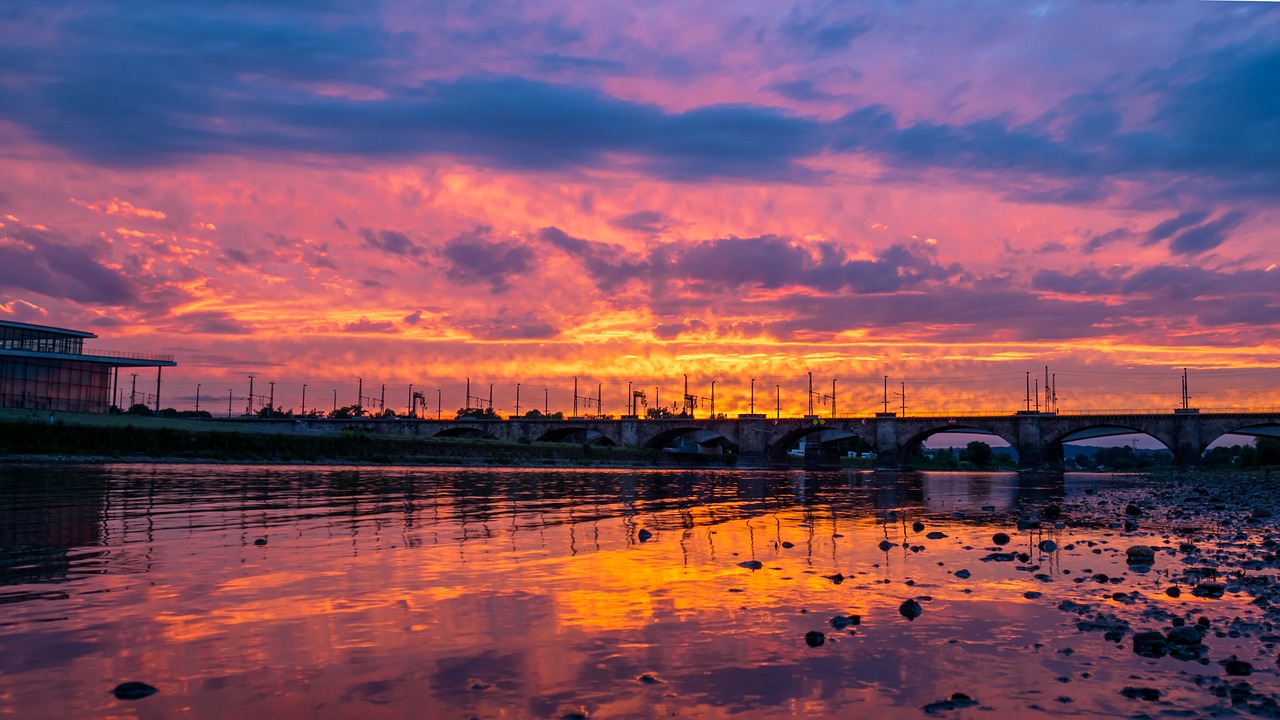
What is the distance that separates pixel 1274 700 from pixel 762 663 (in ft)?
12.9

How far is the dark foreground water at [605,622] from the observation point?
652 cm

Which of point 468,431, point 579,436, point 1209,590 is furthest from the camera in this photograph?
point 468,431

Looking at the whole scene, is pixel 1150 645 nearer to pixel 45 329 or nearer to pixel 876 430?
pixel 45 329

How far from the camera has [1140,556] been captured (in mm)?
14766

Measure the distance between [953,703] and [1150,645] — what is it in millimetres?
2954

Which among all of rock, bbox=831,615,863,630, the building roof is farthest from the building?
rock, bbox=831,615,863,630

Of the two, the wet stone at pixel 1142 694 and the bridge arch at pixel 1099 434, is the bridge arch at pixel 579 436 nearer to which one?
the bridge arch at pixel 1099 434

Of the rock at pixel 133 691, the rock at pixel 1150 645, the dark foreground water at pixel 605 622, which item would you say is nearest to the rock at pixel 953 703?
the dark foreground water at pixel 605 622

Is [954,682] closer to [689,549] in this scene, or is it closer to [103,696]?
[103,696]

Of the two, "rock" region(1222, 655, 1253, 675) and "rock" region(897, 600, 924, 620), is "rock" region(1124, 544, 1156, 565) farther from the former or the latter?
"rock" region(1222, 655, 1253, 675)

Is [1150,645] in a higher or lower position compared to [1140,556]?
higher

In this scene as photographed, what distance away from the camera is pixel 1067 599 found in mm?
10906

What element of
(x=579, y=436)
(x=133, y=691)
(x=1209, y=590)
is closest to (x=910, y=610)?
(x=1209, y=590)

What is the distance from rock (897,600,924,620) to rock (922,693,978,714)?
3001mm
